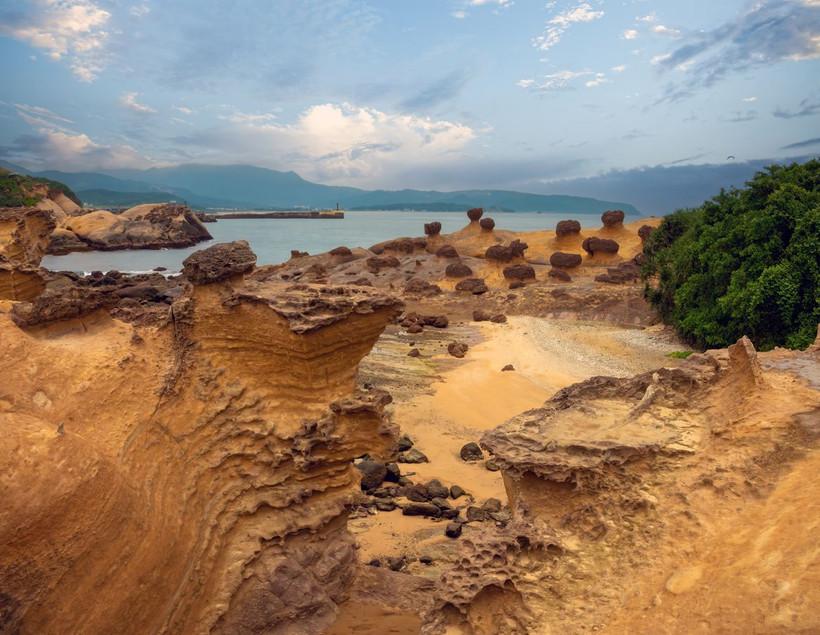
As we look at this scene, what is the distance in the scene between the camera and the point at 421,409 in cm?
1220

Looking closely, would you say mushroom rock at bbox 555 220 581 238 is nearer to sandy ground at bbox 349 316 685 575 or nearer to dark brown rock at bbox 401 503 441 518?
sandy ground at bbox 349 316 685 575

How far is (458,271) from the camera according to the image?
1142 inches

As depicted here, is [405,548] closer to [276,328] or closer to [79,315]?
[276,328]

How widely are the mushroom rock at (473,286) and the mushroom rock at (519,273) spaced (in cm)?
123

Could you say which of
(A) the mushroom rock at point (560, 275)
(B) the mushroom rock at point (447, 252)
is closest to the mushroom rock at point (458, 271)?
(B) the mushroom rock at point (447, 252)

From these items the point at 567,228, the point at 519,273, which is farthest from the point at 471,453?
the point at 567,228

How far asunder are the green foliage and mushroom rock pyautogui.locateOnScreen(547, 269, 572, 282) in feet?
26.6

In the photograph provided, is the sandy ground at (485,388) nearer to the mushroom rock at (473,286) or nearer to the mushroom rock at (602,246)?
the mushroom rock at (473,286)

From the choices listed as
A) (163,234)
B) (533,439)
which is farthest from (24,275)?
(163,234)

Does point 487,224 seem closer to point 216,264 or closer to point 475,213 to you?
point 475,213

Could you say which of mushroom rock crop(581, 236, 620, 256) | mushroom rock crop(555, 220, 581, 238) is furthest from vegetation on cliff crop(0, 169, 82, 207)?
mushroom rock crop(581, 236, 620, 256)

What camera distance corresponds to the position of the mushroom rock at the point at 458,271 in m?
29.0

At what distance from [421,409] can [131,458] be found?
8.07 metres

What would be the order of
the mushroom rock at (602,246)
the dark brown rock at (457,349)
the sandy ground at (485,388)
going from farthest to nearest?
the mushroom rock at (602,246) < the dark brown rock at (457,349) < the sandy ground at (485,388)
